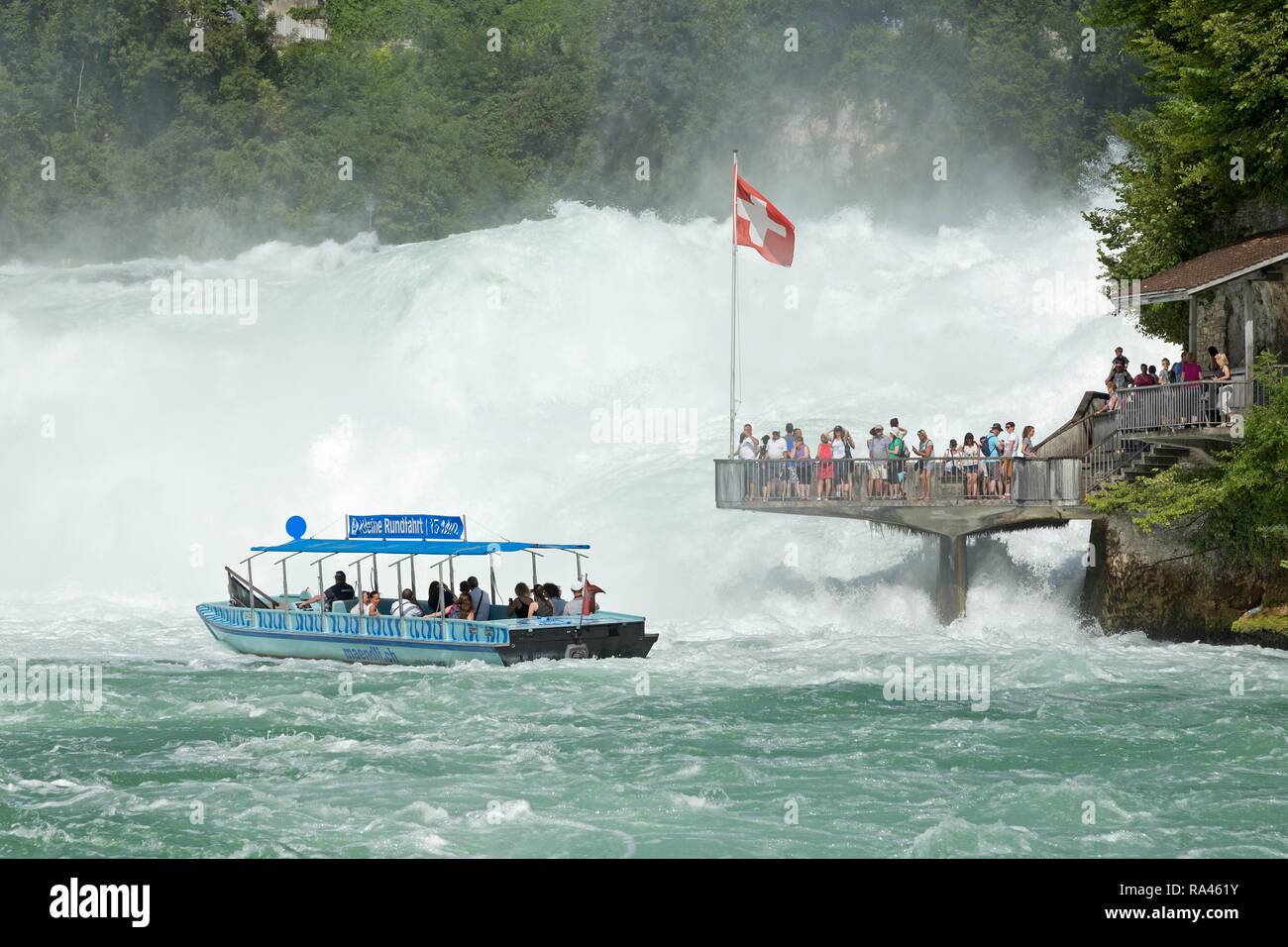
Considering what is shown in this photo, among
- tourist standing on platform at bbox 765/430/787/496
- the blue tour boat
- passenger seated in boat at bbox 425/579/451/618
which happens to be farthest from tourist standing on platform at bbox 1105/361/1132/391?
passenger seated in boat at bbox 425/579/451/618

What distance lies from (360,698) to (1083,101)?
5952 centimetres

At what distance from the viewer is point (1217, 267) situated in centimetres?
3047

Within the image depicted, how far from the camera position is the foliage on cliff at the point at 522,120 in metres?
83.2

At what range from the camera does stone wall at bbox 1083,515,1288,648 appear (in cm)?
2956

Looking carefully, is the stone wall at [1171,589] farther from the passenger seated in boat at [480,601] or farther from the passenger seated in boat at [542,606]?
the passenger seated in boat at [480,601]

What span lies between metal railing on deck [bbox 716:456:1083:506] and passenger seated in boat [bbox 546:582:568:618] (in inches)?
132

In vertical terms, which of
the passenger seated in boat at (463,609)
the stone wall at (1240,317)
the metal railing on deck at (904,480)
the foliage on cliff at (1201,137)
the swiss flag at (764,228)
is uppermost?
the foliage on cliff at (1201,137)

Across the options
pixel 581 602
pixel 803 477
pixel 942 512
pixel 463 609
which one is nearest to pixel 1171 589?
pixel 942 512

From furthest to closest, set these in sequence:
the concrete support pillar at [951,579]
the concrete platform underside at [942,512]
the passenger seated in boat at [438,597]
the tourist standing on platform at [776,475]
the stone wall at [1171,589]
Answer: the concrete support pillar at [951,579] < the tourist standing on platform at [776,475] < the concrete platform underside at [942,512] < the passenger seated in boat at [438,597] < the stone wall at [1171,589]

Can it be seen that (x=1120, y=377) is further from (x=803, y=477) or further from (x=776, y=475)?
(x=776, y=475)

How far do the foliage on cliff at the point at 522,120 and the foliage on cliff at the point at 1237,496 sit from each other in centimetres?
5078

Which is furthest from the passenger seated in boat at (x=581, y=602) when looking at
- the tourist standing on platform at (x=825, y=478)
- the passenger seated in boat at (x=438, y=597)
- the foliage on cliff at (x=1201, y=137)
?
the foliage on cliff at (x=1201, y=137)
